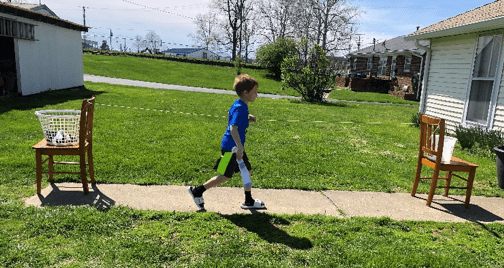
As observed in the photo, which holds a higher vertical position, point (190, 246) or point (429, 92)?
point (429, 92)

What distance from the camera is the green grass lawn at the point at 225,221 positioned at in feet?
10.1

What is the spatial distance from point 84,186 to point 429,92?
34.8 feet

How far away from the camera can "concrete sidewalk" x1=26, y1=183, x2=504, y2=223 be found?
4.18m

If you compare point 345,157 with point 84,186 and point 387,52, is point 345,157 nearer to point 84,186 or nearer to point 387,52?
point 84,186

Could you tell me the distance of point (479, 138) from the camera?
8375 mm

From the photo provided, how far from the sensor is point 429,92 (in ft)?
37.9

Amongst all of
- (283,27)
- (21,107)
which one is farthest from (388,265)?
(283,27)

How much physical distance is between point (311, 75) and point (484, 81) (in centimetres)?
1005

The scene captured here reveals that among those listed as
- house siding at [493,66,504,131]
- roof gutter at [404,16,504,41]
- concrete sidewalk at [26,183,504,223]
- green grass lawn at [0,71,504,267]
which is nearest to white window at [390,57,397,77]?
roof gutter at [404,16,504,41]

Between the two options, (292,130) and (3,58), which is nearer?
(292,130)

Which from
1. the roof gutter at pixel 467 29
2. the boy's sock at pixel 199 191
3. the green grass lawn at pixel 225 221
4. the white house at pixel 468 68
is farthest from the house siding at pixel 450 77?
the boy's sock at pixel 199 191

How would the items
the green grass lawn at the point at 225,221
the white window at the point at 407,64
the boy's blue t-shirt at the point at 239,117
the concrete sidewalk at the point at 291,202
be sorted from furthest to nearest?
1. the white window at the point at 407,64
2. the concrete sidewalk at the point at 291,202
3. the boy's blue t-shirt at the point at 239,117
4. the green grass lawn at the point at 225,221

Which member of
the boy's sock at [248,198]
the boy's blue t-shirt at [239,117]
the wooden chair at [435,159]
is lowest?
the boy's sock at [248,198]

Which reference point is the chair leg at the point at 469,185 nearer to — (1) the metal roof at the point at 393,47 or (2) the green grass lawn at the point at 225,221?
(2) the green grass lawn at the point at 225,221
